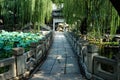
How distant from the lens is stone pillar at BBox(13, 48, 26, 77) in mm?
6188

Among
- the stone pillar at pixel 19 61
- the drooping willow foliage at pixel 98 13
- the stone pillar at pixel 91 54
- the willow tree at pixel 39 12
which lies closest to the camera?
the stone pillar at pixel 19 61

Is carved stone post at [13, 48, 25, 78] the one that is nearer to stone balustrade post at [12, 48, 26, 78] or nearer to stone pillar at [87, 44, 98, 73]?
stone balustrade post at [12, 48, 26, 78]

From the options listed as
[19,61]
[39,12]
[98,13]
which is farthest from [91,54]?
[39,12]

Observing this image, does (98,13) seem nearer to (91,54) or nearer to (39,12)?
(91,54)

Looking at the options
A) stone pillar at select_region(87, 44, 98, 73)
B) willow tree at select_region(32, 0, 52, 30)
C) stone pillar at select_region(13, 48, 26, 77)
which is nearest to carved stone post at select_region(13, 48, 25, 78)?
stone pillar at select_region(13, 48, 26, 77)

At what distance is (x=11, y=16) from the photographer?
1195 inches

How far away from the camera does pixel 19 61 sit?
638cm

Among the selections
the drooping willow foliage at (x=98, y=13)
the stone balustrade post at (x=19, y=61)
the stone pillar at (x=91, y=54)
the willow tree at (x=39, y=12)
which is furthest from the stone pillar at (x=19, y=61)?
the willow tree at (x=39, y=12)

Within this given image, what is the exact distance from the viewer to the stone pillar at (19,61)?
6.19 m

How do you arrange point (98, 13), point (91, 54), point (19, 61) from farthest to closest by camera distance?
point (98, 13), point (91, 54), point (19, 61)

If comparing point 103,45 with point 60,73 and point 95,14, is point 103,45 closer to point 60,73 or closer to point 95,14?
point 95,14

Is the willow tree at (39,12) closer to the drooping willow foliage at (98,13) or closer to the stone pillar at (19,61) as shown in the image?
the drooping willow foliage at (98,13)

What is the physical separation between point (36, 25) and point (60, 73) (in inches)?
505

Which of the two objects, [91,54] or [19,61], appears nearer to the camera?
[19,61]
